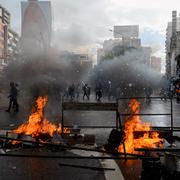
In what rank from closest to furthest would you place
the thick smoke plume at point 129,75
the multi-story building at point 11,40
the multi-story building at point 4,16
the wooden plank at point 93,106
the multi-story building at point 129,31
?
the wooden plank at point 93,106 < the thick smoke plume at point 129,75 < the multi-story building at point 11,40 < the multi-story building at point 4,16 < the multi-story building at point 129,31

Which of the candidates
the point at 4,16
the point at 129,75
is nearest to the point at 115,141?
the point at 129,75

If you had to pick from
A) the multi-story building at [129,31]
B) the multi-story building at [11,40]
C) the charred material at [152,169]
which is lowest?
the charred material at [152,169]

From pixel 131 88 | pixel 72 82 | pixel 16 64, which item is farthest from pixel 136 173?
pixel 131 88

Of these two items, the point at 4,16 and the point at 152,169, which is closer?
the point at 152,169

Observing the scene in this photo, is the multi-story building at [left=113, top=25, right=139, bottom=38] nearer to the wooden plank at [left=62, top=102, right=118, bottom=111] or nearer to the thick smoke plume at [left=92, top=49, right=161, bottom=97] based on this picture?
the thick smoke plume at [left=92, top=49, right=161, bottom=97]

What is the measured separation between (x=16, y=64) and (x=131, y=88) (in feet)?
101

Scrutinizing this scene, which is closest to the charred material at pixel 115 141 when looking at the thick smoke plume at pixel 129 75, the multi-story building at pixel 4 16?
the thick smoke plume at pixel 129 75

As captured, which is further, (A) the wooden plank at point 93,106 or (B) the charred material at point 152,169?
(A) the wooden plank at point 93,106

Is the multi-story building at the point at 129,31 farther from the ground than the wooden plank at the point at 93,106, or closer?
farther from the ground

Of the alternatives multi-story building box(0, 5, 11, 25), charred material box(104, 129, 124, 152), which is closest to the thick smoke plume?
charred material box(104, 129, 124, 152)

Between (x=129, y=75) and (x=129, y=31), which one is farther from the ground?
(x=129, y=31)

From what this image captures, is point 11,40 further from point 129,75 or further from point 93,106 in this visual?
point 93,106

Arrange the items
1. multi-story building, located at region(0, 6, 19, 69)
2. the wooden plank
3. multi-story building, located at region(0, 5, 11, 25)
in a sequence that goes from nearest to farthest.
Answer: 1. the wooden plank
2. multi-story building, located at region(0, 6, 19, 69)
3. multi-story building, located at region(0, 5, 11, 25)

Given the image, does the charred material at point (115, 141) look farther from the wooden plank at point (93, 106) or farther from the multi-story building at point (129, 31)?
the multi-story building at point (129, 31)
